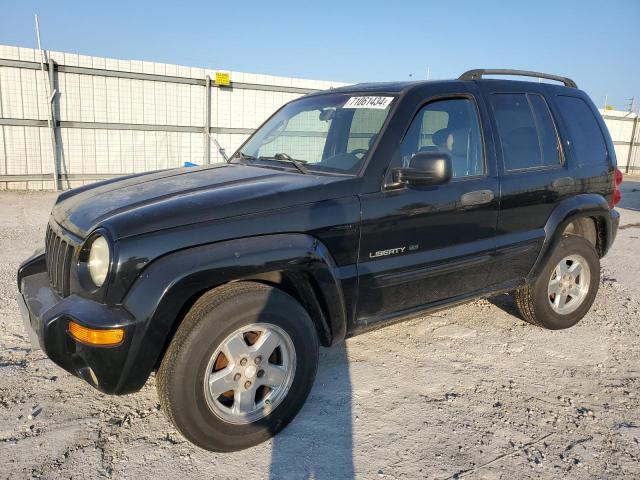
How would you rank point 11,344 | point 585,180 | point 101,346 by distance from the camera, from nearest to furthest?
point 101,346, point 11,344, point 585,180

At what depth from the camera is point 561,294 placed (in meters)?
4.27

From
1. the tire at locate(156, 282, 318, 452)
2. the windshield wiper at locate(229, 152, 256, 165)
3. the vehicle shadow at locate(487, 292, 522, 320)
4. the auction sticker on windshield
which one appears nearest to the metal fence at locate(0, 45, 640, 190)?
the windshield wiper at locate(229, 152, 256, 165)

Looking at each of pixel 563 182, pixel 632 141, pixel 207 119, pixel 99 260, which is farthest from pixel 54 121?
pixel 632 141

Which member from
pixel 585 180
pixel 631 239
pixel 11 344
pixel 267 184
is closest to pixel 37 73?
pixel 11 344

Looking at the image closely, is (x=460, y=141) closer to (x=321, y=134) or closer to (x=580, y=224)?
(x=321, y=134)

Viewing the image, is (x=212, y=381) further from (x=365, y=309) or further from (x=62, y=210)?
(x=62, y=210)

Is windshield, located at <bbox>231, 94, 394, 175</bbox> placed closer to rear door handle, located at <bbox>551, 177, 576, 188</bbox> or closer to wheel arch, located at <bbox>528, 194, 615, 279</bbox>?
rear door handle, located at <bbox>551, 177, 576, 188</bbox>

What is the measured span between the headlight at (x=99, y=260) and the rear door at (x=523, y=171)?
101 inches

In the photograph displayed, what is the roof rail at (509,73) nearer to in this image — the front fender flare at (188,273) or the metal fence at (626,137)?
the front fender flare at (188,273)

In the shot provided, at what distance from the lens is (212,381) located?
8.28 feet

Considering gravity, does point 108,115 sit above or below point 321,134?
above

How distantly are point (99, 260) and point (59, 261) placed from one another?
51 cm

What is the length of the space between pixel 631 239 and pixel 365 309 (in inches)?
272

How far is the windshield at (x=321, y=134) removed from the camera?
3.20m
